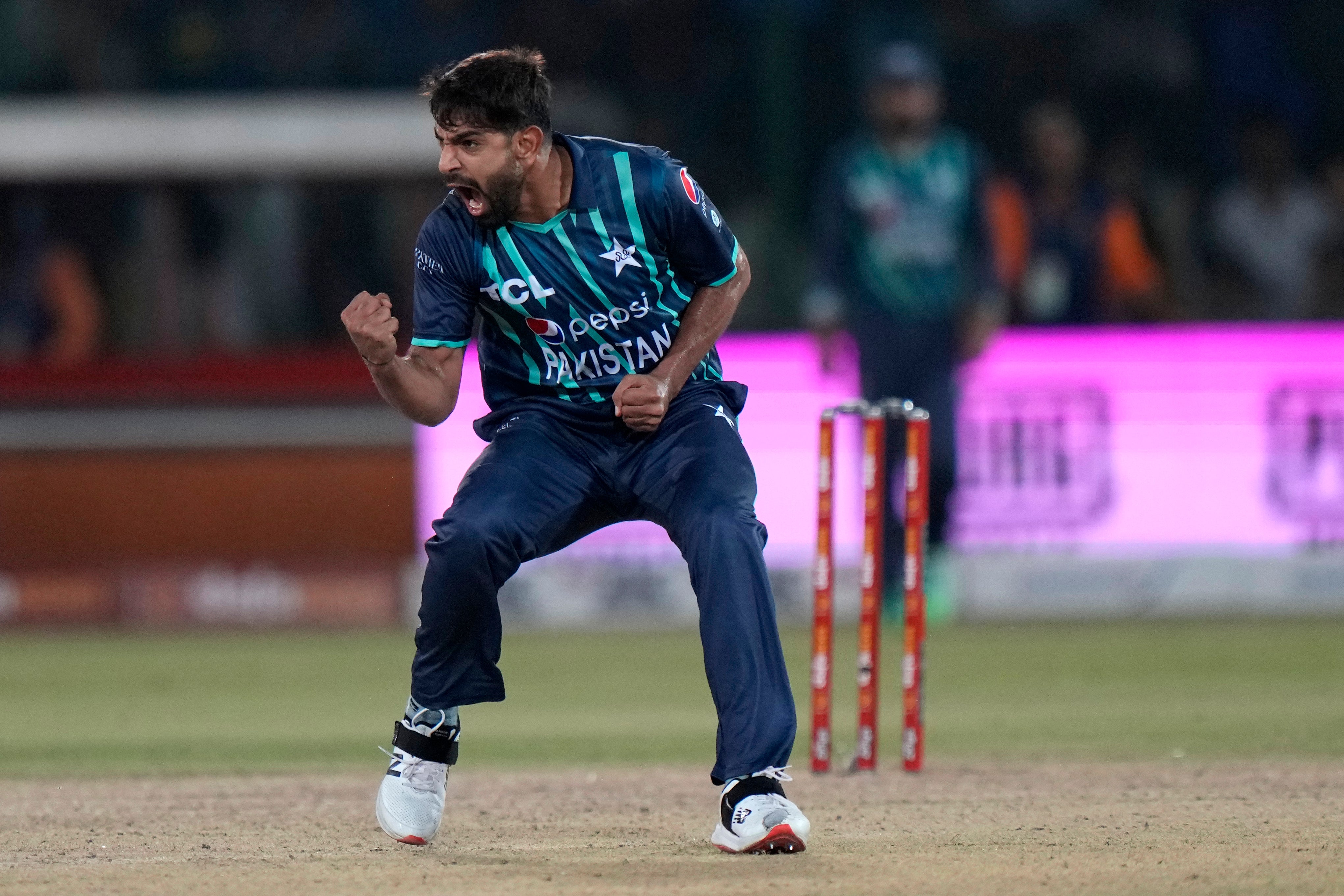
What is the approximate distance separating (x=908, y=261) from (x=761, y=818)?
5.31m

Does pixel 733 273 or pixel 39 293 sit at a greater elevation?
pixel 39 293

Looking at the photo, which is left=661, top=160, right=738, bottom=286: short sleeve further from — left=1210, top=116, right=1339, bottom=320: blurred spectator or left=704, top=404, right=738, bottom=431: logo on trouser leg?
left=1210, top=116, right=1339, bottom=320: blurred spectator

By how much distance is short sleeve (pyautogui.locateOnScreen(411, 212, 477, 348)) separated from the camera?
4.57 m

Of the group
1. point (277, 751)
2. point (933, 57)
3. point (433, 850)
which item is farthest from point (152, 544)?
point (433, 850)

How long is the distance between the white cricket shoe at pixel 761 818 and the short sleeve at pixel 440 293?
1223mm

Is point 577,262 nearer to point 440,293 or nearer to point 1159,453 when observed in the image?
point 440,293

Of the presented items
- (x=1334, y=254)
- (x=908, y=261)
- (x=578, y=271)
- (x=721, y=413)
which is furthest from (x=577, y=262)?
(x=1334, y=254)

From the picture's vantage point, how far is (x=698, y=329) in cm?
461

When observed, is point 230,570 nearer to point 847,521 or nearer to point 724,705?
point 847,521

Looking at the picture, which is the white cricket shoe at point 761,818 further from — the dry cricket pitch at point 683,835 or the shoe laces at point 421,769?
the shoe laces at point 421,769

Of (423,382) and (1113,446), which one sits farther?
(1113,446)

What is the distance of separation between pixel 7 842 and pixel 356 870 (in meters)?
0.99

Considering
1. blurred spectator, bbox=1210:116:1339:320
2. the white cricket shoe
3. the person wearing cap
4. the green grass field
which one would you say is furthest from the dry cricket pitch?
blurred spectator, bbox=1210:116:1339:320

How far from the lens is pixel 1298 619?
10039 mm
